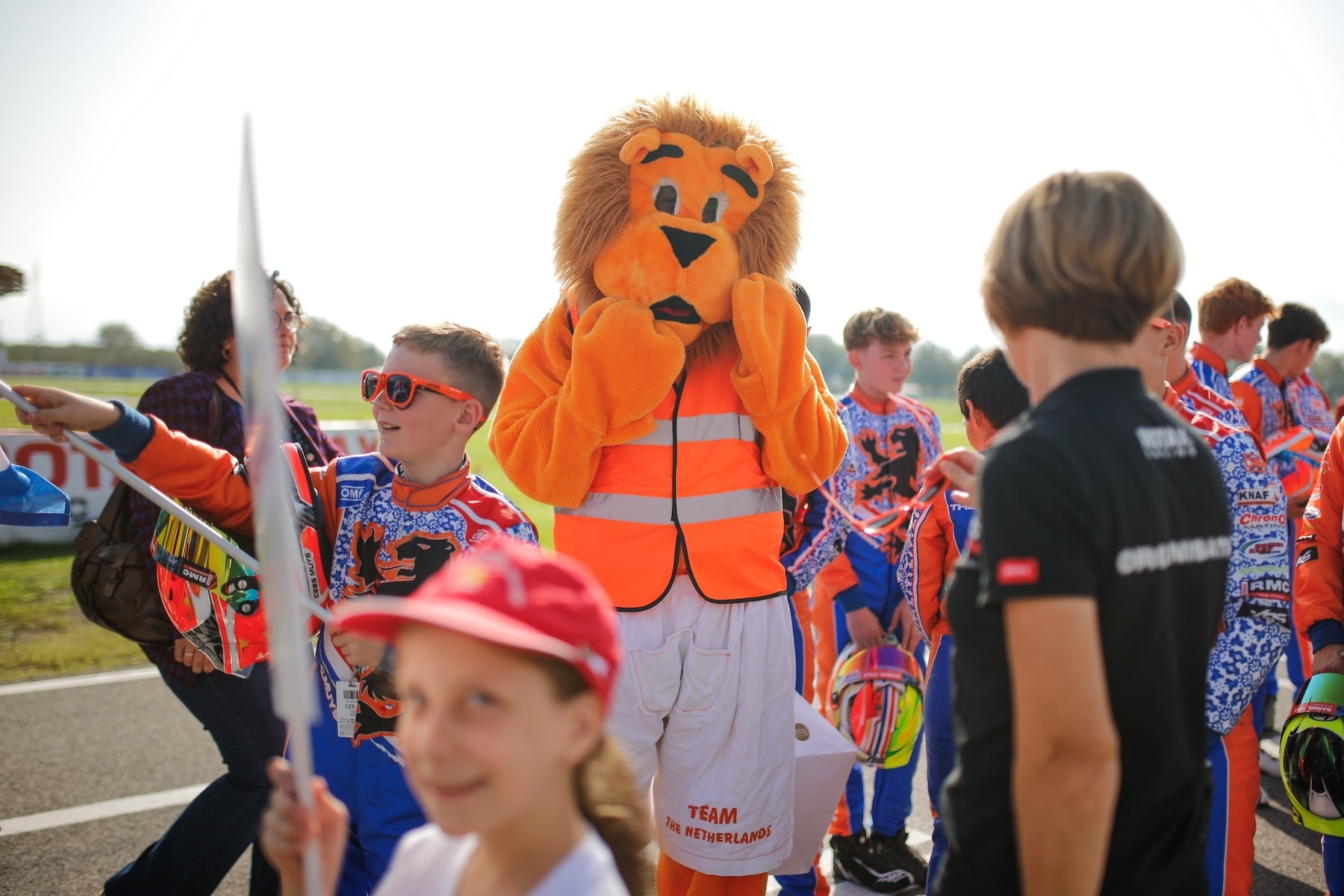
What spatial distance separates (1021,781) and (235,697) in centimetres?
251

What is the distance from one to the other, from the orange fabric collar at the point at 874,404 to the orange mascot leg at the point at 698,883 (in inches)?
97.7

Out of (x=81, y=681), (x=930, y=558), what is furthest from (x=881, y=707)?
(x=81, y=681)

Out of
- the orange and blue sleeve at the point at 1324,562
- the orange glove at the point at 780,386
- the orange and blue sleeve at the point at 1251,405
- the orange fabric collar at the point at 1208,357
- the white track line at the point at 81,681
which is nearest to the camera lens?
the orange glove at the point at 780,386

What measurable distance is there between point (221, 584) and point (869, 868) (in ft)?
8.61

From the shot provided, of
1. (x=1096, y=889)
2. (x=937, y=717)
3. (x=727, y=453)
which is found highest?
(x=727, y=453)

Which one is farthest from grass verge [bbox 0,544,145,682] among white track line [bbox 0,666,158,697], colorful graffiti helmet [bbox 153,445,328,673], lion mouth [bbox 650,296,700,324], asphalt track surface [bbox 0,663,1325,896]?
lion mouth [bbox 650,296,700,324]

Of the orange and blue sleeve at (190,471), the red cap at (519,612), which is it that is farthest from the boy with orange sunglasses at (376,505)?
the red cap at (519,612)

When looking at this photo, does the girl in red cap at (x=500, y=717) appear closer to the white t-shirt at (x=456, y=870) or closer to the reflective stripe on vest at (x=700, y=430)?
the white t-shirt at (x=456, y=870)

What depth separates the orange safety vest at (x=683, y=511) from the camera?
2.45 meters

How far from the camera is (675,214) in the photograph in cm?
258

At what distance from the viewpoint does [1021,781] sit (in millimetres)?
1256

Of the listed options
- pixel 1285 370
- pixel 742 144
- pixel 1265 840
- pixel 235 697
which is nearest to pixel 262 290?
pixel 742 144

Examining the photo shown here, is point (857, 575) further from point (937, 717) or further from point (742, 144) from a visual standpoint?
point (742, 144)

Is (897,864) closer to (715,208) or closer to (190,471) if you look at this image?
(715,208)
